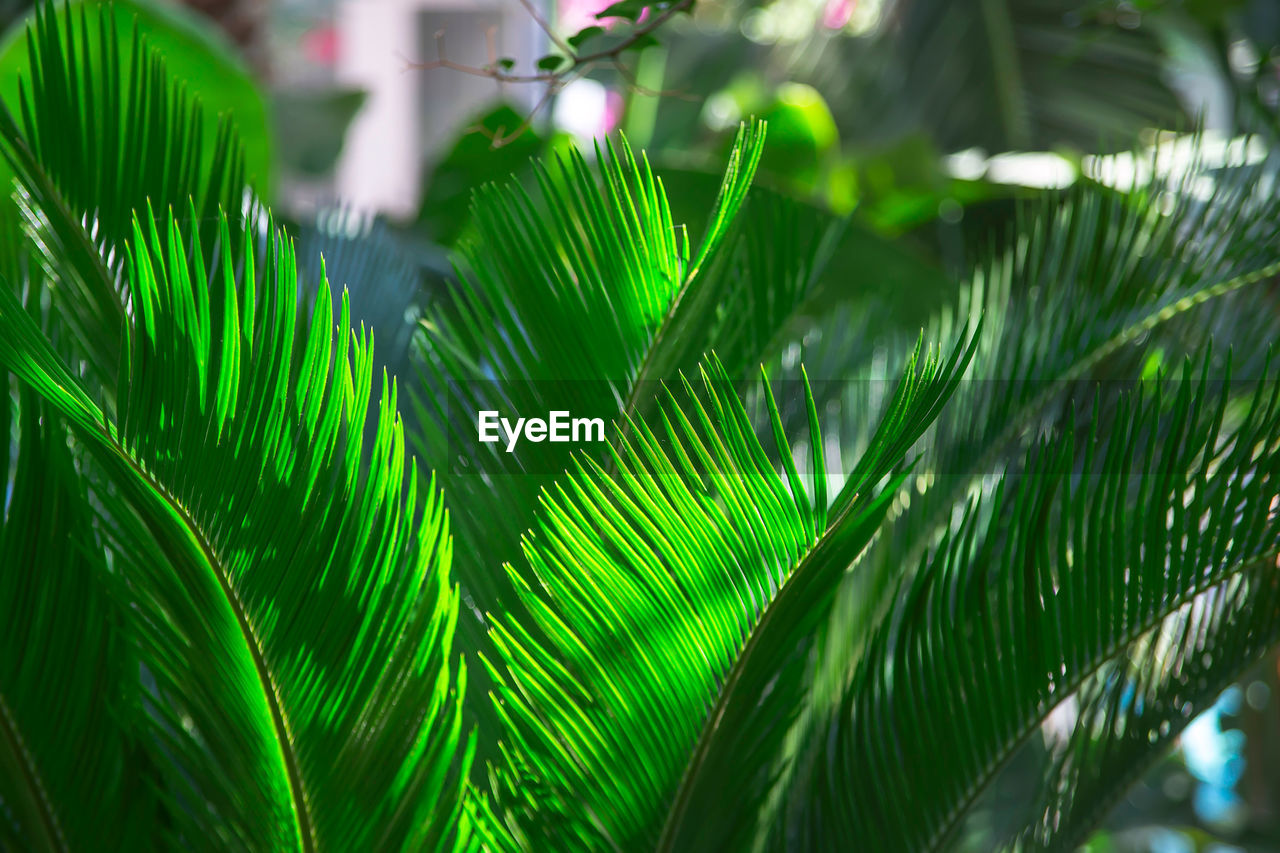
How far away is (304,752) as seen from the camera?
2.09 ft

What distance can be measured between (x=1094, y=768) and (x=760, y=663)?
35cm

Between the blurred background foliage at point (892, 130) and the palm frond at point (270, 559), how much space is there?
1.09 ft

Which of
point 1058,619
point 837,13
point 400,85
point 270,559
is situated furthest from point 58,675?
point 400,85

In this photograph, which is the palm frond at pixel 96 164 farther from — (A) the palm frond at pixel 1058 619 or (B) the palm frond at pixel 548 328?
(A) the palm frond at pixel 1058 619

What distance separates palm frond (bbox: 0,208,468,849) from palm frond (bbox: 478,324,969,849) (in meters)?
0.06

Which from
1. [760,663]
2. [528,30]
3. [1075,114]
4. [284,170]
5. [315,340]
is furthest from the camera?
[528,30]

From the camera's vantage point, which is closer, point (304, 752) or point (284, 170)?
point (304, 752)

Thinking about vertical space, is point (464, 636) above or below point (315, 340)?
below

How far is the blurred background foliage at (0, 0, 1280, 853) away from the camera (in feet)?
4.09

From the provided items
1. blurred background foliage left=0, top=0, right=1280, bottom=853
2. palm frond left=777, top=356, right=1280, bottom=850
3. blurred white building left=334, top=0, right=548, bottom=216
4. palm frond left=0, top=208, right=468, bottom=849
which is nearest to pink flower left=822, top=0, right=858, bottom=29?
blurred background foliage left=0, top=0, right=1280, bottom=853

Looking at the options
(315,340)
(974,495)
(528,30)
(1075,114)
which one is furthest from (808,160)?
(528,30)

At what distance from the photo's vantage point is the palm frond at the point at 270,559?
498 millimetres

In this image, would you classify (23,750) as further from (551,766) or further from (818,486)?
(818,486)

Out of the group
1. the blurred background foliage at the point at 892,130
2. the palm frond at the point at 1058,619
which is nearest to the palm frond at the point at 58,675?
the blurred background foliage at the point at 892,130
